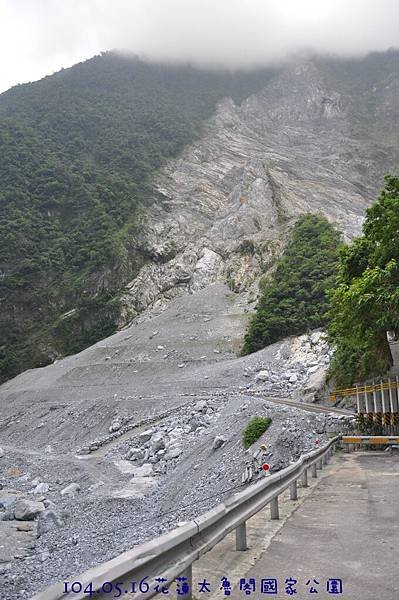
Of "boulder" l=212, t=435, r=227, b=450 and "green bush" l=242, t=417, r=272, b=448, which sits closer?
"green bush" l=242, t=417, r=272, b=448

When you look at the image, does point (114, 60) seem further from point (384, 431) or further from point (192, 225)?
point (384, 431)

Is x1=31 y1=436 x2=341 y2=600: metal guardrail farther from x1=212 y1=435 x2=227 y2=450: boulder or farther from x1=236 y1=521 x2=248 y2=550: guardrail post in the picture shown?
x1=212 y1=435 x2=227 y2=450: boulder

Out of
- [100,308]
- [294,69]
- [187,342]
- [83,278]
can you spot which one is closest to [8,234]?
[83,278]

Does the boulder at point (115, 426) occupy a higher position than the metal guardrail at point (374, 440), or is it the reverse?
the metal guardrail at point (374, 440)

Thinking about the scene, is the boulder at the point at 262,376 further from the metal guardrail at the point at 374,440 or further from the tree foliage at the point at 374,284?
the metal guardrail at the point at 374,440

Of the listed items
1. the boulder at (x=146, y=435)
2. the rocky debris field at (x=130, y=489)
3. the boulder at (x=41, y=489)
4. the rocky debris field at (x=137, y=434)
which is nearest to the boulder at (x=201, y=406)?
the rocky debris field at (x=137, y=434)

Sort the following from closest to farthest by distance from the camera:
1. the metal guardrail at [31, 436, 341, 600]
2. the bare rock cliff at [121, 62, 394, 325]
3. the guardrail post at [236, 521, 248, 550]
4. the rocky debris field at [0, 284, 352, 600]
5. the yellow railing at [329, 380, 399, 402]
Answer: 1. the metal guardrail at [31, 436, 341, 600]
2. the guardrail post at [236, 521, 248, 550]
3. the rocky debris field at [0, 284, 352, 600]
4. the yellow railing at [329, 380, 399, 402]
5. the bare rock cliff at [121, 62, 394, 325]

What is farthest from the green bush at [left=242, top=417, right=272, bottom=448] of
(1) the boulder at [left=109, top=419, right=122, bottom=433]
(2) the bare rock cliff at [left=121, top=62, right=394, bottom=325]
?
(2) the bare rock cliff at [left=121, top=62, right=394, bottom=325]
